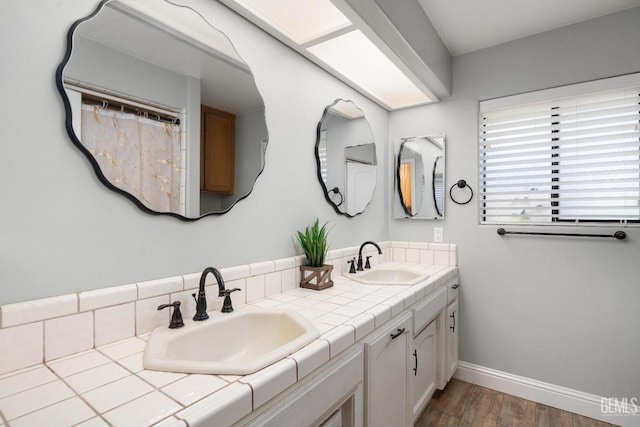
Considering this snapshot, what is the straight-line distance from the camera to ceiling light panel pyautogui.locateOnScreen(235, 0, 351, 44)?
1400mm

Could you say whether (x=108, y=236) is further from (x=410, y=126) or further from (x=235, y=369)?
(x=410, y=126)

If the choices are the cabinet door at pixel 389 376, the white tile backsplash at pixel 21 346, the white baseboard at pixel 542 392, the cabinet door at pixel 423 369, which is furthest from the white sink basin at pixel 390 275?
the white tile backsplash at pixel 21 346

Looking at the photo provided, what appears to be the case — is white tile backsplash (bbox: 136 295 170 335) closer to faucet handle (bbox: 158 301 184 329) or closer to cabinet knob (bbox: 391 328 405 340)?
faucet handle (bbox: 158 301 184 329)

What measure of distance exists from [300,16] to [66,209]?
1.27 metres

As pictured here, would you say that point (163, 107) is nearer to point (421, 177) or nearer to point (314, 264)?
point (314, 264)

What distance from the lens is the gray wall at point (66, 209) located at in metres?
0.82

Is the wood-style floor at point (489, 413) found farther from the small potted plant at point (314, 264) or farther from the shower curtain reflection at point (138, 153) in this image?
the shower curtain reflection at point (138, 153)

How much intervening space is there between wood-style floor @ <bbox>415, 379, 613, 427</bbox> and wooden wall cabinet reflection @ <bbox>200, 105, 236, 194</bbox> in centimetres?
178

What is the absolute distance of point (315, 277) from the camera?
1636 mm

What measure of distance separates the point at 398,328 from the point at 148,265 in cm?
105

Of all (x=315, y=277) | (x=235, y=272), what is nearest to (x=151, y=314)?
(x=235, y=272)

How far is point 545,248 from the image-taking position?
2.07 metres

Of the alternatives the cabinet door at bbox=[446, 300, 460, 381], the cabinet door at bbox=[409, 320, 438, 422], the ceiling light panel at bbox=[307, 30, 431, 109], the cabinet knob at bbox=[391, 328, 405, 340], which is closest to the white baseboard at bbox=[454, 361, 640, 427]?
the cabinet door at bbox=[446, 300, 460, 381]

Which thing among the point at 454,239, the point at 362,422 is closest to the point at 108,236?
the point at 362,422
